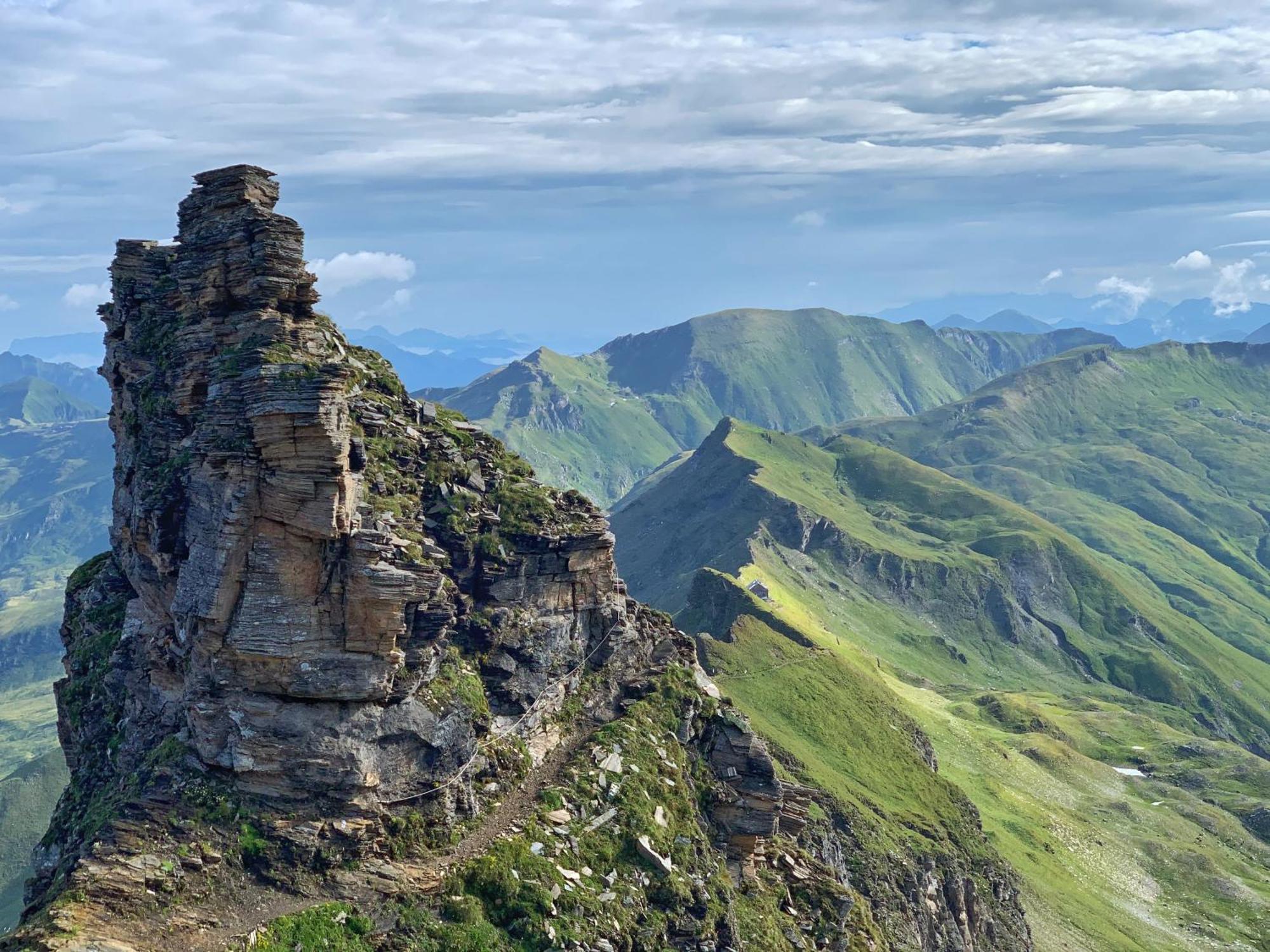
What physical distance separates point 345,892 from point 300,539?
2249 centimetres

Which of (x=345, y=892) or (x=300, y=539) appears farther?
(x=300, y=539)

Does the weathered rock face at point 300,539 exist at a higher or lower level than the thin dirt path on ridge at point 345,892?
higher

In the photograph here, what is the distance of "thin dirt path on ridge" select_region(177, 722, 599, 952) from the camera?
6594cm

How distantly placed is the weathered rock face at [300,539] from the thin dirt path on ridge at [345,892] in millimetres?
5037

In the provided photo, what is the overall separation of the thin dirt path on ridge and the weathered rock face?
16.5ft

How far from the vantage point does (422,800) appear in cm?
7944

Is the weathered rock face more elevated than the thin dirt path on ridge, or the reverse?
the weathered rock face

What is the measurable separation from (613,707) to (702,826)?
12.1 meters

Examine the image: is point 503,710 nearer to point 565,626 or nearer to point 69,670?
point 565,626

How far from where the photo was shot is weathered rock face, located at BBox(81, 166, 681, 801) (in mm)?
74750

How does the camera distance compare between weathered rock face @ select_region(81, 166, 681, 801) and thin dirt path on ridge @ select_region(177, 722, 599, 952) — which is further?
weathered rock face @ select_region(81, 166, 681, 801)

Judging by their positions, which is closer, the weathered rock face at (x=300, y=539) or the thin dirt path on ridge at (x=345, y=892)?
the thin dirt path on ridge at (x=345, y=892)

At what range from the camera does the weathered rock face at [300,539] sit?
74750mm

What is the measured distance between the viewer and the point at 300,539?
75188 millimetres
